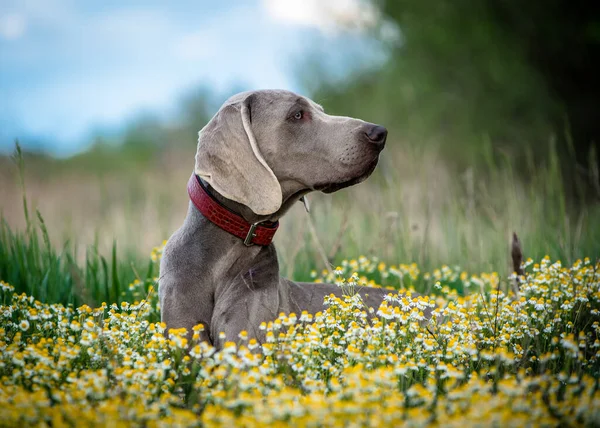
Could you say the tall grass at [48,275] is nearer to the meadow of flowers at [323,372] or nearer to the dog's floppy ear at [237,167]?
the meadow of flowers at [323,372]

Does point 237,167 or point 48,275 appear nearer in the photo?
point 237,167

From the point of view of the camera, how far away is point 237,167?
334 cm

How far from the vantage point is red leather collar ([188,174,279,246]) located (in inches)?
134

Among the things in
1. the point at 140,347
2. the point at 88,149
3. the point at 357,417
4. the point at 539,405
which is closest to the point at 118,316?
the point at 140,347

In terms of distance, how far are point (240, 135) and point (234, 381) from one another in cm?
147

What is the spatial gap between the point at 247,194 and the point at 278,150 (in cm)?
36

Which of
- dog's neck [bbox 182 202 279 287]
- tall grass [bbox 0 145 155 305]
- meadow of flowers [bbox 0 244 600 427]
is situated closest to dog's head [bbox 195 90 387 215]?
dog's neck [bbox 182 202 279 287]

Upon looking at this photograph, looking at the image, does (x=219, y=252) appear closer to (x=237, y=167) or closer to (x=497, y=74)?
(x=237, y=167)

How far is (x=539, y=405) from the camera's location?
221cm

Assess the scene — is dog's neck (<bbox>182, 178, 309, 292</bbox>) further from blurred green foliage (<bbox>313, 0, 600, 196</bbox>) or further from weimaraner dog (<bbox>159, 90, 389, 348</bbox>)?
blurred green foliage (<bbox>313, 0, 600, 196</bbox>)

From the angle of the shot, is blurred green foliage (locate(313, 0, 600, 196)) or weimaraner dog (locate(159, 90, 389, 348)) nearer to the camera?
weimaraner dog (locate(159, 90, 389, 348))

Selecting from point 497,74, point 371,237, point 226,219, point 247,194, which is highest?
point 497,74

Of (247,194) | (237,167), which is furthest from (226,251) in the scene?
(237,167)

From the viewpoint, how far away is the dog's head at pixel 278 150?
3.32 m
